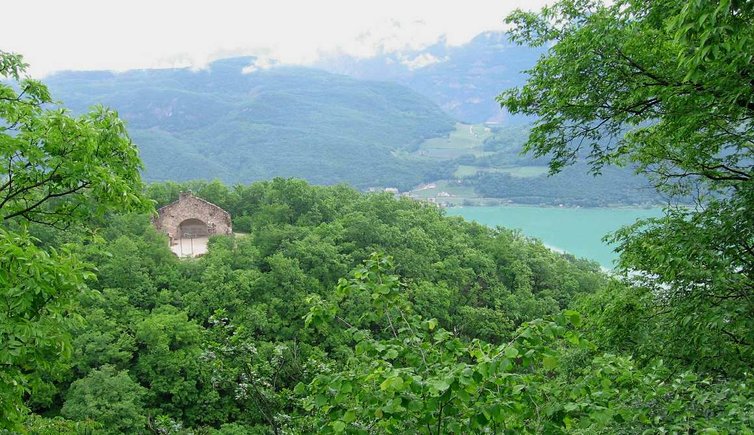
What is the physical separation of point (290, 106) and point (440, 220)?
5774 inches

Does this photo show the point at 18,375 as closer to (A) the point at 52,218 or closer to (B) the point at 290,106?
(A) the point at 52,218

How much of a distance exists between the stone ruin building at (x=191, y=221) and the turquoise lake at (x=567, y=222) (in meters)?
32.3

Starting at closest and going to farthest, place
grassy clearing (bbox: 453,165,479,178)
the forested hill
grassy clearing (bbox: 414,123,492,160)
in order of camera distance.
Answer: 1. grassy clearing (bbox: 453,165,479,178)
2. the forested hill
3. grassy clearing (bbox: 414,123,492,160)

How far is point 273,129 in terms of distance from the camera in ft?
479

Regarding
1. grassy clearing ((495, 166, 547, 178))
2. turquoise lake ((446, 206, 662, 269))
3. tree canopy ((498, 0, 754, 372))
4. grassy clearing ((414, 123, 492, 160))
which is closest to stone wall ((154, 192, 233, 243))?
tree canopy ((498, 0, 754, 372))

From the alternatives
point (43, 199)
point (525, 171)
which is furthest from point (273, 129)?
point (43, 199)

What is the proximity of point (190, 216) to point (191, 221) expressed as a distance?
0.35 m

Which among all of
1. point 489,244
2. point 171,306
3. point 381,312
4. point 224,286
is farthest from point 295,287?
point 381,312

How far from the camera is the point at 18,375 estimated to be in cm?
439

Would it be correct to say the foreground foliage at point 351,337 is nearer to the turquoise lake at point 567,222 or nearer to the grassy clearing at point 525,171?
the turquoise lake at point 567,222

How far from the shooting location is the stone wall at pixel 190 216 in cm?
2622

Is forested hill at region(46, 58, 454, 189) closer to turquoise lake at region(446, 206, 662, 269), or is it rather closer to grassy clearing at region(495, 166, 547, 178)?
grassy clearing at region(495, 166, 547, 178)

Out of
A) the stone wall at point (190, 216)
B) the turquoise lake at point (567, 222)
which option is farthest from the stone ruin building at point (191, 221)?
the turquoise lake at point (567, 222)

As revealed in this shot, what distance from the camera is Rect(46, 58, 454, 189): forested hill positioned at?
11594 centimetres
